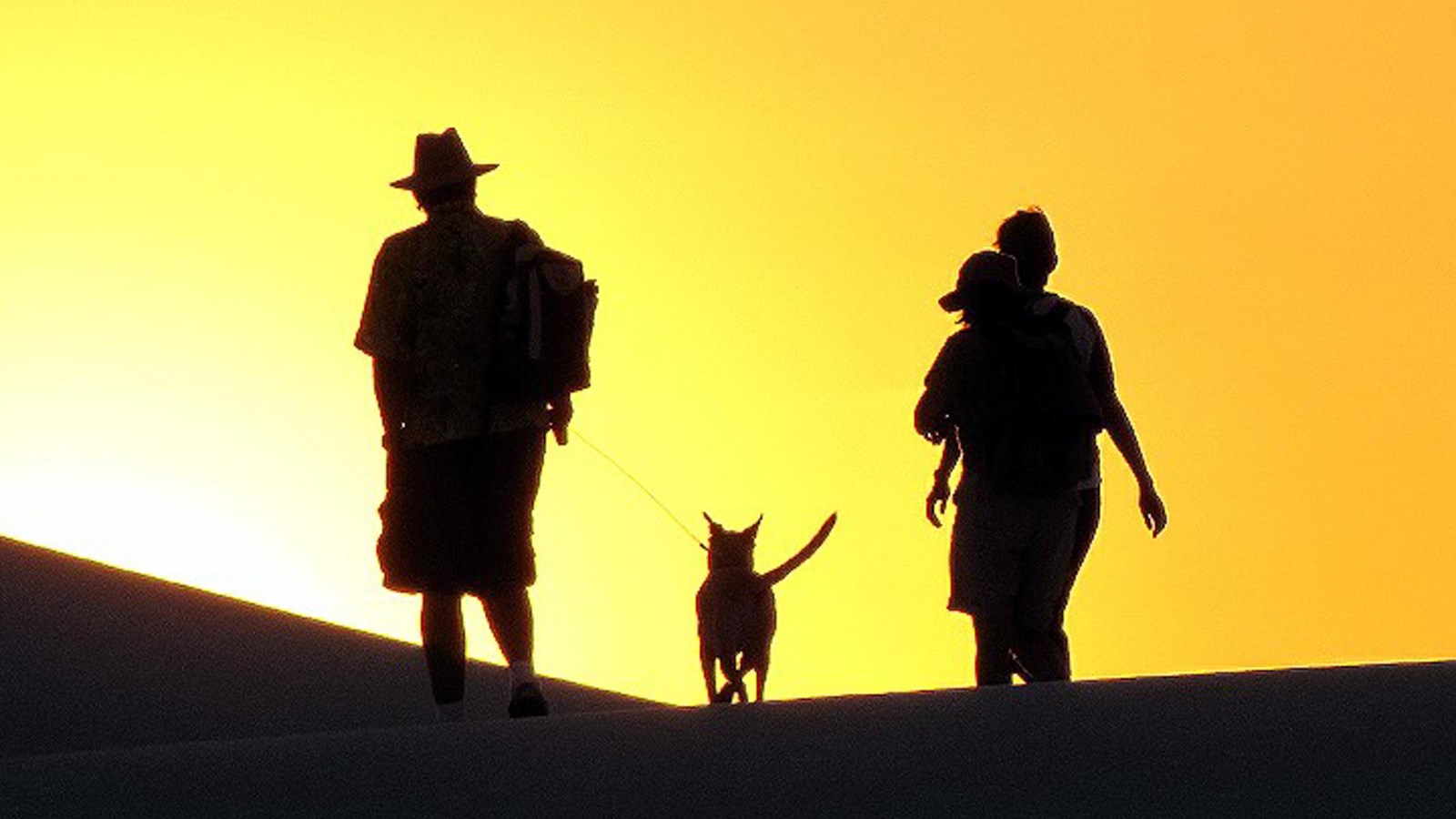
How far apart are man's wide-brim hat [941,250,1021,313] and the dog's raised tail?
6480mm

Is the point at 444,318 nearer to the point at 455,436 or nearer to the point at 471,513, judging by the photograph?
the point at 455,436

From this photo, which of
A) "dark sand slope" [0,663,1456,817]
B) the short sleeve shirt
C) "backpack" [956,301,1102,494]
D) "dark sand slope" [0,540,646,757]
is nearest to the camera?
"dark sand slope" [0,663,1456,817]

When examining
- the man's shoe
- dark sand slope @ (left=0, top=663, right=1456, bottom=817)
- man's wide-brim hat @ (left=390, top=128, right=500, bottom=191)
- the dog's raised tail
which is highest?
the dog's raised tail

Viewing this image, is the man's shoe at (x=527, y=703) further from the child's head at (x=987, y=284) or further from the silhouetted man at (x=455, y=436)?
the child's head at (x=987, y=284)

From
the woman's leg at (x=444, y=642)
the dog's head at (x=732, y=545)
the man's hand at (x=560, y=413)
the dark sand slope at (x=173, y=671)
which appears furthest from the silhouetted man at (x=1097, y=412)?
the dog's head at (x=732, y=545)

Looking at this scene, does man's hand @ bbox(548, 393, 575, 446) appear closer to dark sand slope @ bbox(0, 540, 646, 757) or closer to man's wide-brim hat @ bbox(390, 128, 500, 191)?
man's wide-brim hat @ bbox(390, 128, 500, 191)

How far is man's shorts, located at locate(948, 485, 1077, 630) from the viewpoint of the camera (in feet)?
37.8

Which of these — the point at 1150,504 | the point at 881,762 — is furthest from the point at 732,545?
the point at 881,762

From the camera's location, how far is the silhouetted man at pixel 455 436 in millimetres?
11328

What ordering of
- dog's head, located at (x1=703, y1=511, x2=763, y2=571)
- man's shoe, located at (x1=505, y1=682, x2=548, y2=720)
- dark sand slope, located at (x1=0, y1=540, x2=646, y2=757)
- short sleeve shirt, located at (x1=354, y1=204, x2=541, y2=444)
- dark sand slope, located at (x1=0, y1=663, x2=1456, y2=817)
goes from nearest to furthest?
dark sand slope, located at (x1=0, y1=663, x2=1456, y2=817)
man's shoe, located at (x1=505, y1=682, x2=548, y2=720)
short sleeve shirt, located at (x1=354, y1=204, x2=541, y2=444)
dark sand slope, located at (x1=0, y1=540, x2=646, y2=757)
dog's head, located at (x1=703, y1=511, x2=763, y2=571)

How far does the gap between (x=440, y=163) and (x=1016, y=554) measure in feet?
7.67

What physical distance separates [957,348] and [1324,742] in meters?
3.76

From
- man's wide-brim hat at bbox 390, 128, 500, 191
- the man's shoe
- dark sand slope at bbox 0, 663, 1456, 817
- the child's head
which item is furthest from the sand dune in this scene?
man's wide-brim hat at bbox 390, 128, 500, 191

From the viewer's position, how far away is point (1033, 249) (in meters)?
11.5
